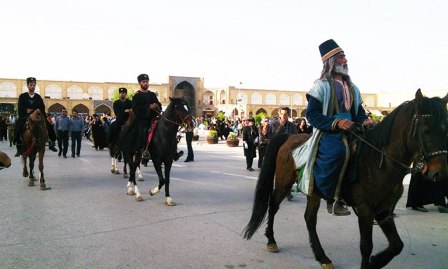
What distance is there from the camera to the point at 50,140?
33.0 ft

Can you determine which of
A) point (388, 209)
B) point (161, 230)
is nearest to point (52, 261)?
point (161, 230)

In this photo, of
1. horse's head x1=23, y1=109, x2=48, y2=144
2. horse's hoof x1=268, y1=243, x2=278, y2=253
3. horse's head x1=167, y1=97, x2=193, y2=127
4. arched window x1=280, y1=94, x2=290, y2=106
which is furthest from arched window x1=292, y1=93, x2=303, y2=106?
horse's hoof x1=268, y1=243, x2=278, y2=253

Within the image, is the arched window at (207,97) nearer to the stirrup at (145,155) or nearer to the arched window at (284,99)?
the arched window at (284,99)

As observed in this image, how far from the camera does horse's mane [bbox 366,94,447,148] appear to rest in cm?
311

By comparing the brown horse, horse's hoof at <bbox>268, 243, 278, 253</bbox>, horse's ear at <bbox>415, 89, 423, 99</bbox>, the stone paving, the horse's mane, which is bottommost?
the stone paving

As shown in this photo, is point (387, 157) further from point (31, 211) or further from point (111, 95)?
point (111, 95)

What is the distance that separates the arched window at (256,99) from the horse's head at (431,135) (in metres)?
83.2

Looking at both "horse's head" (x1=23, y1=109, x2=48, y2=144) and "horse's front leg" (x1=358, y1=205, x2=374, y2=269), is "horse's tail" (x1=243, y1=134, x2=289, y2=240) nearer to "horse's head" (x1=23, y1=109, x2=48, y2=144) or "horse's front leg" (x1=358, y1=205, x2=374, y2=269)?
"horse's front leg" (x1=358, y1=205, x2=374, y2=269)

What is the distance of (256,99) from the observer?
285 feet

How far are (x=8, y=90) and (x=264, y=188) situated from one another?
78086 millimetres

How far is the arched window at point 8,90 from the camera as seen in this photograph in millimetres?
70375

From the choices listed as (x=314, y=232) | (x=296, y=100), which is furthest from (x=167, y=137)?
(x=296, y=100)

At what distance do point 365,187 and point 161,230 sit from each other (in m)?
3.08

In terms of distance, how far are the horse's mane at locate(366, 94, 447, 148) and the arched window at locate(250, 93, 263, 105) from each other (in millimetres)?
82809
